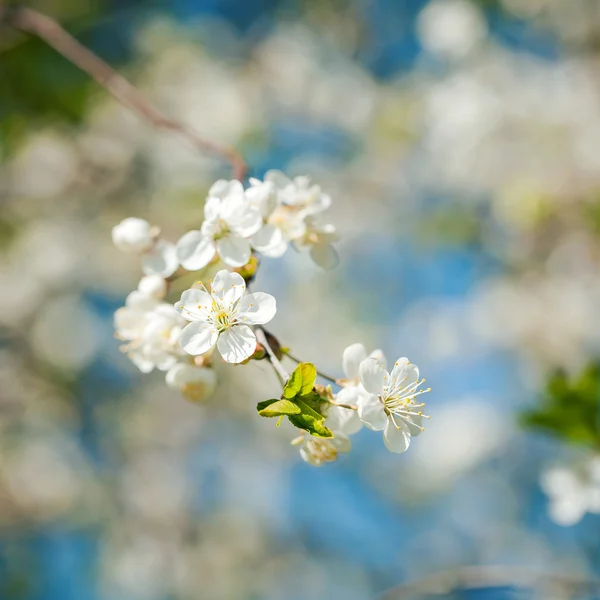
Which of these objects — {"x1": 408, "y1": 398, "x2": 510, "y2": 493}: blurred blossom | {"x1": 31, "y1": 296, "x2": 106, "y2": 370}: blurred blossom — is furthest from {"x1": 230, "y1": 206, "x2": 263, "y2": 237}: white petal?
{"x1": 408, "y1": 398, "x2": 510, "y2": 493}: blurred blossom

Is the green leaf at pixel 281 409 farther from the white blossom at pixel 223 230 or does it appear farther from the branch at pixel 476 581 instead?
the branch at pixel 476 581

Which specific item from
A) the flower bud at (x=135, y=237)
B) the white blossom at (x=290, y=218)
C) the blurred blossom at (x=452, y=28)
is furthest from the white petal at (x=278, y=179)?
the blurred blossom at (x=452, y=28)

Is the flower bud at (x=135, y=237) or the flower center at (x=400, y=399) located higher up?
the flower center at (x=400, y=399)

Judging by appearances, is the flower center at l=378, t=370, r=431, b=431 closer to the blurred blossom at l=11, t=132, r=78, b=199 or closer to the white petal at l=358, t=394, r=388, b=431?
the white petal at l=358, t=394, r=388, b=431

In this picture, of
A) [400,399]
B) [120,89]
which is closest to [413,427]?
[400,399]

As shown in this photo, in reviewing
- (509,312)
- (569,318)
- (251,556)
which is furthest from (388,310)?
(251,556)

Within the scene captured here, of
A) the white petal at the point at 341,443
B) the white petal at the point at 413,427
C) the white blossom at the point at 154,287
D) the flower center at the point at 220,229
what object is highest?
the white petal at the point at 413,427

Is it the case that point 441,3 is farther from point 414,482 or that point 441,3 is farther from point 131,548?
point 131,548
